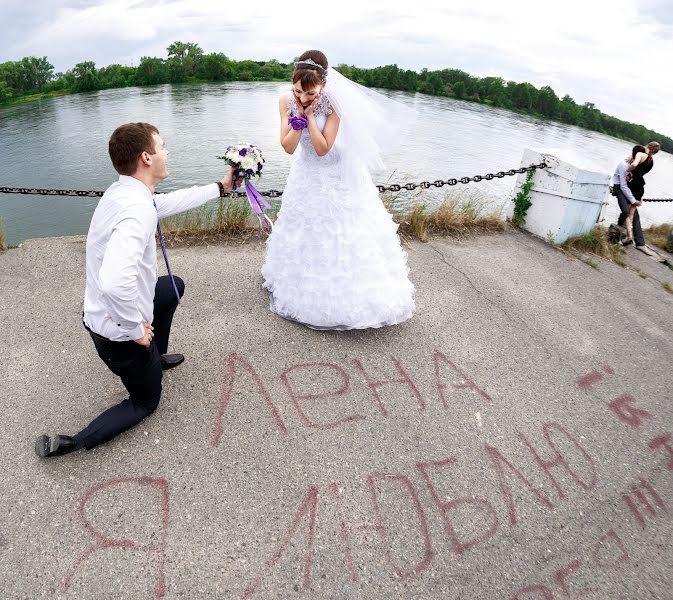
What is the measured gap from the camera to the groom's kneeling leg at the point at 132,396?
7.54ft

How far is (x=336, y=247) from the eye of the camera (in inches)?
138

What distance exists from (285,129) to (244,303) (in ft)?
4.89

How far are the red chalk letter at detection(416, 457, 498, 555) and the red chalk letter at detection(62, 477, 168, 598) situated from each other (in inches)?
55.4

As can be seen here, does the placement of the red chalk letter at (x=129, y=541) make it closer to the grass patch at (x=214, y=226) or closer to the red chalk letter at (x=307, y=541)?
the red chalk letter at (x=307, y=541)

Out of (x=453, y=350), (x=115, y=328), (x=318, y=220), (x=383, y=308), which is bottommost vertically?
(x=453, y=350)

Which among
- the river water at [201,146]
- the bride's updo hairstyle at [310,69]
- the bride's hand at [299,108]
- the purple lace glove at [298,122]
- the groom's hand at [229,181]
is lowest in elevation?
the river water at [201,146]

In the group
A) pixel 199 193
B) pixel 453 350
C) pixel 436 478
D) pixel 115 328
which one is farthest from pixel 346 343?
pixel 115 328

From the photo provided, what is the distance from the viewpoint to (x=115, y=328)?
214cm

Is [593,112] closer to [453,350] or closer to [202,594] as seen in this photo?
[453,350]

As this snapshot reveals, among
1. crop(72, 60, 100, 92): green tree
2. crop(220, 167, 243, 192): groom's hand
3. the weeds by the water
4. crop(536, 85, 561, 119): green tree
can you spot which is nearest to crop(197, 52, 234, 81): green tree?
crop(72, 60, 100, 92): green tree

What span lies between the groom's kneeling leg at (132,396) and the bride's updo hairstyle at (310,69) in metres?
2.10

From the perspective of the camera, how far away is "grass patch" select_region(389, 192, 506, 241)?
227 inches

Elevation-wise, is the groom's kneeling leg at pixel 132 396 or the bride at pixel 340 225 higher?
the bride at pixel 340 225

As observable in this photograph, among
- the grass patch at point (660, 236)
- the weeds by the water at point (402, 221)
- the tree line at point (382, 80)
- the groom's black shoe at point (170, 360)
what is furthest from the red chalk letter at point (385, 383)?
the tree line at point (382, 80)
